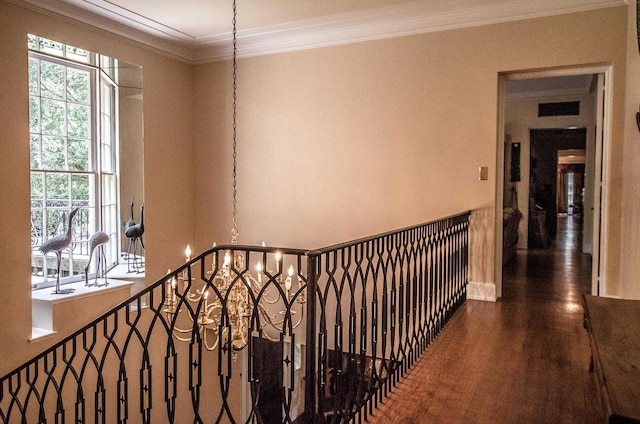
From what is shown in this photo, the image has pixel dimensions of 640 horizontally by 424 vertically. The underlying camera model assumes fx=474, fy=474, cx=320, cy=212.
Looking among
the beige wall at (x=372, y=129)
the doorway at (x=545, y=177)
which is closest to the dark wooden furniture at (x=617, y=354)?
the beige wall at (x=372, y=129)

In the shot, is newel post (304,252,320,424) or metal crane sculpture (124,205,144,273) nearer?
newel post (304,252,320,424)

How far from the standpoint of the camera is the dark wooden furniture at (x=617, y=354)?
1120mm

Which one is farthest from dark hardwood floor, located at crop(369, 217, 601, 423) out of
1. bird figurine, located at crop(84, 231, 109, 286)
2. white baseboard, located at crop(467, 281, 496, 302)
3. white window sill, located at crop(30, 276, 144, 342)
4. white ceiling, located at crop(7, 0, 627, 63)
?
bird figurine, located at crop(84, 231, 109, 286)

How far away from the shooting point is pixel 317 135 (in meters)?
5.54

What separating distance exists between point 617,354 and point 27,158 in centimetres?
470

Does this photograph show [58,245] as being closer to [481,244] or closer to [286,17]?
[286,17]

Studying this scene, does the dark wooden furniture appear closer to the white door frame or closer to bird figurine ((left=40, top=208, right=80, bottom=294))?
the white door frame

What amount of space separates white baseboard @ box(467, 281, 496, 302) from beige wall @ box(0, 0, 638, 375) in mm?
79

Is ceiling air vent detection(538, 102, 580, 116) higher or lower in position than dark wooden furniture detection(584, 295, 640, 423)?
higher

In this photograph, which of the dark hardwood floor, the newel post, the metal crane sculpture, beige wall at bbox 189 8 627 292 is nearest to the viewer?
the newel post

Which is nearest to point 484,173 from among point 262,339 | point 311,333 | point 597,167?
point 597,167

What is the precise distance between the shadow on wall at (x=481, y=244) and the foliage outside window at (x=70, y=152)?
3.96m

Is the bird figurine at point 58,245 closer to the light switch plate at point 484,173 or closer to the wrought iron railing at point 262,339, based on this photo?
the wrought iron railing at point 262,339

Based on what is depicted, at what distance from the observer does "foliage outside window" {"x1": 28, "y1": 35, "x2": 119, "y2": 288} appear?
4613 millimetres
